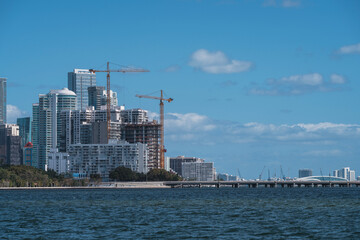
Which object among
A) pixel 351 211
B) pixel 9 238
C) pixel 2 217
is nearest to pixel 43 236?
pixel 9 238

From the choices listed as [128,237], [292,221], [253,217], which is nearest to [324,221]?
[292,221]

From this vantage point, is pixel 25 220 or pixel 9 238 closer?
pixel 9 238

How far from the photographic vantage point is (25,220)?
89.2 meters

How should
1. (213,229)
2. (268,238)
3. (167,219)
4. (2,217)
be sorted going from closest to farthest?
1. (268,238)
2. (213,229)
3. (167,219)
4. (2,217)

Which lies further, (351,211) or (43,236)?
(351,211)

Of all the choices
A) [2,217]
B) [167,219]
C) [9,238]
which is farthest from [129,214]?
[9,238]

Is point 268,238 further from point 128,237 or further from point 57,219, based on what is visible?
point 57,219

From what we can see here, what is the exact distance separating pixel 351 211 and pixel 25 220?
45.7 metres

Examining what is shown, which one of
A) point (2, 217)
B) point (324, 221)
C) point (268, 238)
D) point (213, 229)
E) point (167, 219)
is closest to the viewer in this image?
point (268, 238)

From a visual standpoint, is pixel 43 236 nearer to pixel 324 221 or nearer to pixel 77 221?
pixel 77 221

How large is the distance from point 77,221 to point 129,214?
44.4 feet

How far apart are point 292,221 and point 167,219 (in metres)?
15.8

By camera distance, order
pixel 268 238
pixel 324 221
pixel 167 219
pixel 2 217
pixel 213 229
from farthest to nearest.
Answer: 1. pixel 2 217
2. pixel 167 219
3. pixel 324 221
4. pixel 213 229
5. pixel 268 238

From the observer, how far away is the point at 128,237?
67.1 meters
